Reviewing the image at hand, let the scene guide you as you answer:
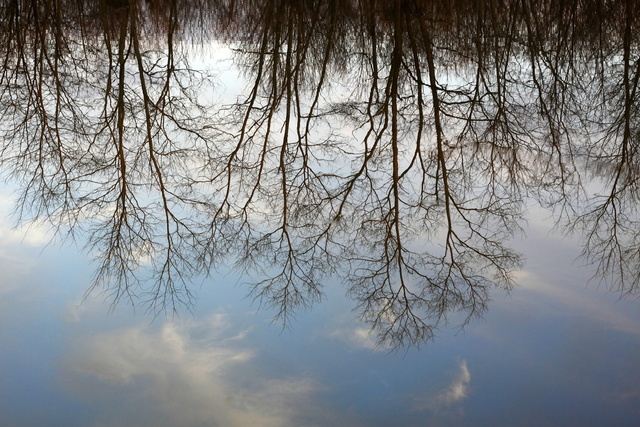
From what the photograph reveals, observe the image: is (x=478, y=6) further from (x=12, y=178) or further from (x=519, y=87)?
(x=12, y=178)

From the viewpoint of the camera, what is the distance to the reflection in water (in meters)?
4.68

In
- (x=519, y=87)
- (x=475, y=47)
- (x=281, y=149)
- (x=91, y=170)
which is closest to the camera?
(x=91, y=170)

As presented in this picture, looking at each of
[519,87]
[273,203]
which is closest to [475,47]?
[519,87]

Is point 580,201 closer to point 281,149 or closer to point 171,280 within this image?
point 281,149

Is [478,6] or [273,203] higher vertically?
[478,6]

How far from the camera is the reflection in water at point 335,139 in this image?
4.68 metres

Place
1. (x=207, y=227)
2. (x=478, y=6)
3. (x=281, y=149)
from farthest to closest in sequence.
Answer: (x=478, y=6), (x=281, y=149), (x=207, y=227)

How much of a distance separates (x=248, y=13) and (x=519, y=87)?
15.7 feet

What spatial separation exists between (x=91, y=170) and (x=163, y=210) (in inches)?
48.4

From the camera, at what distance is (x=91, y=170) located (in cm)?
599

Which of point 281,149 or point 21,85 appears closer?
point 281,149

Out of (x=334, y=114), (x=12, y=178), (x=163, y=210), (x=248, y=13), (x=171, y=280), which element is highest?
(x=248, y=13)

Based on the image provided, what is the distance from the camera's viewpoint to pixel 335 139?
257 inches

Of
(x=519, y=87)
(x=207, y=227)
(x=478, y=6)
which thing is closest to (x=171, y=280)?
(x=207, y=227)
